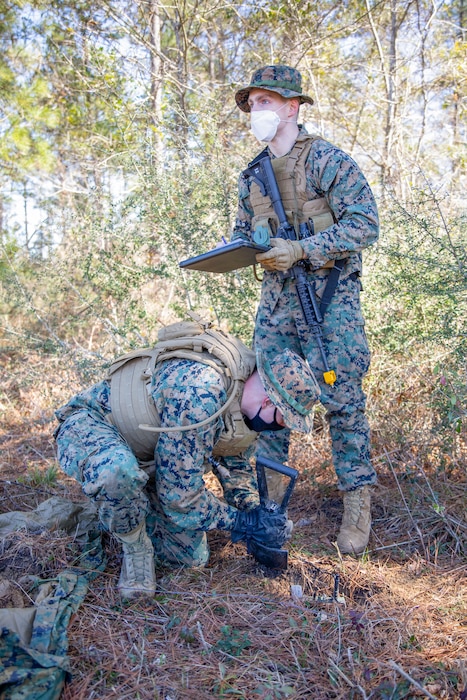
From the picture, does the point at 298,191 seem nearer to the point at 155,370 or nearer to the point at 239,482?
the point at 155,370

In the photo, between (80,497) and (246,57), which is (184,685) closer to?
(80,497)

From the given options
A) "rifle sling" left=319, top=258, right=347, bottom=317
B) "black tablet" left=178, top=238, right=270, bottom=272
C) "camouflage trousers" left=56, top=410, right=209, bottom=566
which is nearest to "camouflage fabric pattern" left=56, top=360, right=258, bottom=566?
"camouflage trousers" left=56, top=410, right=209, bottom=566

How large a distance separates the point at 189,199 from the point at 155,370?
2.44 meters

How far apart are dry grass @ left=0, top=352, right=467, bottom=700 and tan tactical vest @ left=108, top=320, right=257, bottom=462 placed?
0.64 m

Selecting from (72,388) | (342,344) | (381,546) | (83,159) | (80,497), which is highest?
(83,159)

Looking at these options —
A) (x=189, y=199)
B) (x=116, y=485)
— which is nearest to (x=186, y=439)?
(x=116, y=485)

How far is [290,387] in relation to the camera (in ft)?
8.43

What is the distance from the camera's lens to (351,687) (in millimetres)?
2031

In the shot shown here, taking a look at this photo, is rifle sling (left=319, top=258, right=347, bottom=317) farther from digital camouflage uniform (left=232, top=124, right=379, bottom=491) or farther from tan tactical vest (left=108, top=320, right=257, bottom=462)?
tan tactical vest (left=108, top=320, right=257, bottom=462)

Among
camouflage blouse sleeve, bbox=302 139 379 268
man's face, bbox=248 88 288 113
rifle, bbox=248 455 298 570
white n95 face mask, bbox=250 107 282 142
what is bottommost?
rifle, bbox=248 455 298 570

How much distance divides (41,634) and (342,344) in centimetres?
196

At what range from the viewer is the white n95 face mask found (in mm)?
3201

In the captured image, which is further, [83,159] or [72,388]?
[83,159]

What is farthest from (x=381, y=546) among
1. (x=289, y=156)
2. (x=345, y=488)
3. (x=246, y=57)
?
(x=246, y=57)
